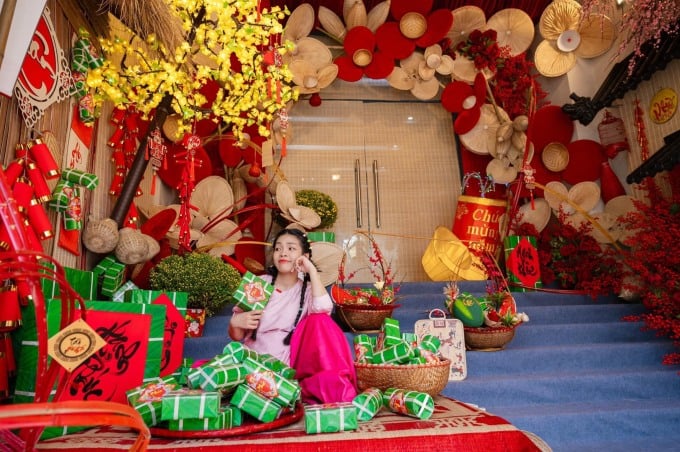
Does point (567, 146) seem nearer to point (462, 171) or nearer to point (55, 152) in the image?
point (462, 171)

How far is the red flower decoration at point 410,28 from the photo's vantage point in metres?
5.33

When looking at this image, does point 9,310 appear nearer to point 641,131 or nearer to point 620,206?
point 620,206

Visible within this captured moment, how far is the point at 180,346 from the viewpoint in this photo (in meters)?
2.51

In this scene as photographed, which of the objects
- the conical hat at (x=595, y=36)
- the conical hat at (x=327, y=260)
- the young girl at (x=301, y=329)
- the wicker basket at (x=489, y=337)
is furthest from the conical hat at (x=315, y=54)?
the young girl at (x=301, y=329)

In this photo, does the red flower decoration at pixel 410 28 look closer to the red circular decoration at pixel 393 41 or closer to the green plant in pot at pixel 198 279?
the red circular decoration at pixel 393 41

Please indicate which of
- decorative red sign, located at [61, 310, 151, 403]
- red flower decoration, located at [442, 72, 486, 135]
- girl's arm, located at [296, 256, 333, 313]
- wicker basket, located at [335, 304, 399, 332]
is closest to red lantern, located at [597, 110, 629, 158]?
red flower decoration, located at [442, 72, 486, 135]

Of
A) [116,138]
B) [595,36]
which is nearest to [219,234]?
[116,138]

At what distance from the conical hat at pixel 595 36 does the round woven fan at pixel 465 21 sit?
1043 millimetres

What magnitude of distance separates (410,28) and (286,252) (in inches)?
157

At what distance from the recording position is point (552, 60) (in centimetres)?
516

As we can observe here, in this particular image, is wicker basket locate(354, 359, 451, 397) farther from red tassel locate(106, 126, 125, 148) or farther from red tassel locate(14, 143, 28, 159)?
red tassel locate(106, 126, 125, 148)

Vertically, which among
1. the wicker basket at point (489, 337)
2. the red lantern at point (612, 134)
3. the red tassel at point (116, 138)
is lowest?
the wicker basket at point (489, 337)

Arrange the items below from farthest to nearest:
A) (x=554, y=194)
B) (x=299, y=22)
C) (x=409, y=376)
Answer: (x=299, y=22)
(x=554, y=194)
(x=409, y=376)

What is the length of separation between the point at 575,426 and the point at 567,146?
3433 millimetres
